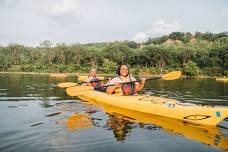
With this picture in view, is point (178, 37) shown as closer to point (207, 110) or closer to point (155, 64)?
point (155, 64)

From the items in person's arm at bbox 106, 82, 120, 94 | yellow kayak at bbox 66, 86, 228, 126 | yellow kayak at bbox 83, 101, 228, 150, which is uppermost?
person's arm at bbox 106, 82, 120, 94

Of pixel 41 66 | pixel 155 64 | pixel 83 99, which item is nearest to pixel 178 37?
pixel 155 64

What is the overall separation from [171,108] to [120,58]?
53.7 meters

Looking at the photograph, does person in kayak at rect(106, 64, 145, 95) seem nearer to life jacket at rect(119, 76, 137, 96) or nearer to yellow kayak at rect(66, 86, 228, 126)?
life jacket at rect(119, 76, 137, 96)

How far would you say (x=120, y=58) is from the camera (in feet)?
199


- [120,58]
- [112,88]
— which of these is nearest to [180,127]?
[112,88]

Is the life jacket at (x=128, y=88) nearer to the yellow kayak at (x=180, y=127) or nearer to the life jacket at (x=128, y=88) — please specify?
the life jacket at (x=128, y=88)

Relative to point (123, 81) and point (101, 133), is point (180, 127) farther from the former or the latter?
point (123, 81)

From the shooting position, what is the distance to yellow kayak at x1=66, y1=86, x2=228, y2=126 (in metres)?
6.35

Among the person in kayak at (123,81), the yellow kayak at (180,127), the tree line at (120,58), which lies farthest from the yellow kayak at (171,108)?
the tree line at (120,58)

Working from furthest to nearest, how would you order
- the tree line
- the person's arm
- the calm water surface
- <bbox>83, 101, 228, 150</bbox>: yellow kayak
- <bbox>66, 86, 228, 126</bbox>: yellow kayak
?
the tree line < the person's arm < <bbox>66, 86, 228, 126</bbox>: yellow kayak < <bbox>83, 101, 228, 150</bbox>: yellow kayak < the calm water surface

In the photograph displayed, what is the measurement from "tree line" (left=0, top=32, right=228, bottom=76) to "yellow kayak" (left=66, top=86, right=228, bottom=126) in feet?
128

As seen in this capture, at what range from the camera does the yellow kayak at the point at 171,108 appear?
6352 millimetres

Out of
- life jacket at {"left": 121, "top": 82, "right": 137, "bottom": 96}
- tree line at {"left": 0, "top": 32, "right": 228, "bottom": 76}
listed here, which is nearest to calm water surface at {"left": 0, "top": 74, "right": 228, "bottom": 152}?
life jacket at {"left": 121, "top": 82, "right": 137, "bottom": 96}
